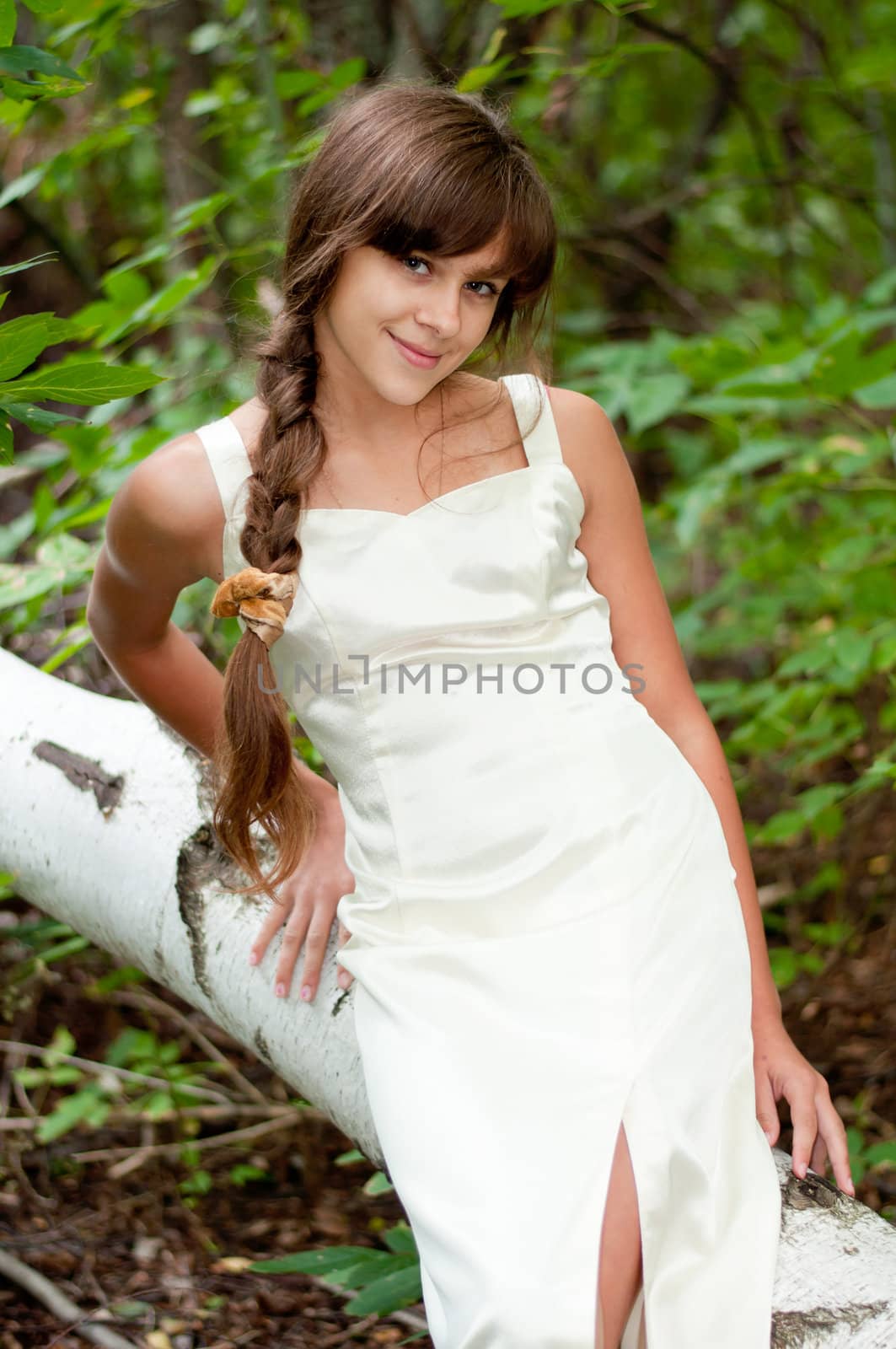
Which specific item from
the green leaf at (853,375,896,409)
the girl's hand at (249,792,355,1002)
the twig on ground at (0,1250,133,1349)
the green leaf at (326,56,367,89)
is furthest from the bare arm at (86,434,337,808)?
the green leaf at (853,375,896,409)

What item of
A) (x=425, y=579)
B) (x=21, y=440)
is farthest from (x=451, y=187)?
(x=21, y=440)

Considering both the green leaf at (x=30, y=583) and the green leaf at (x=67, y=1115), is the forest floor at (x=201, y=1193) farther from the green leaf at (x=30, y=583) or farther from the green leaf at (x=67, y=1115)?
the green leaf at (x=30, y=583)

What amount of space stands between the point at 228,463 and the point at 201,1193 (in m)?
1.34

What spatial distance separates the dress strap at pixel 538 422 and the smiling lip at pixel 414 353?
179 millimetres

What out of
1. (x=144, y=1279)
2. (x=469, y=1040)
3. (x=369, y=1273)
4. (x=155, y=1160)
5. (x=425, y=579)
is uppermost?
(x=425, y=579)

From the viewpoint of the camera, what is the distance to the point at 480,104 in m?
1.58

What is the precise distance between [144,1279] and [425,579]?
1189mm

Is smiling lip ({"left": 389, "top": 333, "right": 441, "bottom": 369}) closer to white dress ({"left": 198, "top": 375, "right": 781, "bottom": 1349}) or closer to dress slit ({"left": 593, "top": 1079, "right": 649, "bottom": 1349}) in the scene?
white dress ({"left": 198, "top": 375, "right": 781, "bottom": 1349})

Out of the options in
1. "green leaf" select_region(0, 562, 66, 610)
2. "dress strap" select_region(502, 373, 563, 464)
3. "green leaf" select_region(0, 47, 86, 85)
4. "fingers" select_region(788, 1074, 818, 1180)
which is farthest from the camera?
"green leaf" select_region(0, 562, 66, 610)

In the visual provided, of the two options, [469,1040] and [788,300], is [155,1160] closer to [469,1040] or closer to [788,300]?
[469,1040]

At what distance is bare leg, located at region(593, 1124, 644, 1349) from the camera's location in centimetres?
116

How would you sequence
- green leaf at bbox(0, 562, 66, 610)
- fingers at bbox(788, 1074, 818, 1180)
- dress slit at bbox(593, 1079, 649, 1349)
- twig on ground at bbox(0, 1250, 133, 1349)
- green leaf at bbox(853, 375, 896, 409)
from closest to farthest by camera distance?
dress slit at bbox(593, 1079, 649, 1349) → fingers at bbox(788, 1074, 818, 1180) → twig on ground at bbox(0, 1250, 133, 1349) → green leaf at bbox(0, 562, 66, 610) → green leaf at bbox(853, 375, 896, 409)

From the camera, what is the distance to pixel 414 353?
4.92 feet

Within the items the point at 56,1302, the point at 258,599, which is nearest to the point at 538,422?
the point at 258,599
